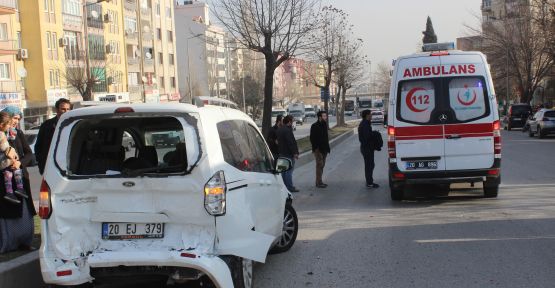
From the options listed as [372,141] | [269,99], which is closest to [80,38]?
[269,99]

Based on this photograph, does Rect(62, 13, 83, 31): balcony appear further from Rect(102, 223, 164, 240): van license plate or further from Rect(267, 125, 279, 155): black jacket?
Rect(102, 223, 164, 240): van license plate

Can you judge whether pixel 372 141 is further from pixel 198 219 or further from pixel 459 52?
pixel 198 219

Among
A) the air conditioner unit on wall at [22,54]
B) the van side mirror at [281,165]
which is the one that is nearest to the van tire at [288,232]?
the van side mirror at [281,165]

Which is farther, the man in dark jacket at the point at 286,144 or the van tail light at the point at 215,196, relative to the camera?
the man in dark jacket at the point at 286,144

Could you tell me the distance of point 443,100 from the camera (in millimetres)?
10391

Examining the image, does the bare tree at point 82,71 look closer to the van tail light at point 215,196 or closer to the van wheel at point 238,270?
the van wheel at point 238,270

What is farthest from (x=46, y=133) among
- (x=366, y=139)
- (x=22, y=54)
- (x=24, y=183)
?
(x=22, y=54)

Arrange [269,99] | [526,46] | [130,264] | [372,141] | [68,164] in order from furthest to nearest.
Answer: [526,46]
[269,99]
[372,141]
[68,164]
[130,264]

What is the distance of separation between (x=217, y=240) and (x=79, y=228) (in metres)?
1.12

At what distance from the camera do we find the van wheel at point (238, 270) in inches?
185

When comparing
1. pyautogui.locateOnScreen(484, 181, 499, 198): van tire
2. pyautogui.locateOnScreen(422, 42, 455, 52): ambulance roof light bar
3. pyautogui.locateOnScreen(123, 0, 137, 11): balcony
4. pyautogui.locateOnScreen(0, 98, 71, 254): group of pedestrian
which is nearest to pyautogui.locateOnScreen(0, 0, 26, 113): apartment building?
pyautogui.locateOnScreen(123, 0, 137, 11): balcony

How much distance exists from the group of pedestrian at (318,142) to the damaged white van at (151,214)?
294 inches

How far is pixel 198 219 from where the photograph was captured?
4.57m

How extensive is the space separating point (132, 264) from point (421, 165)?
274 inches
